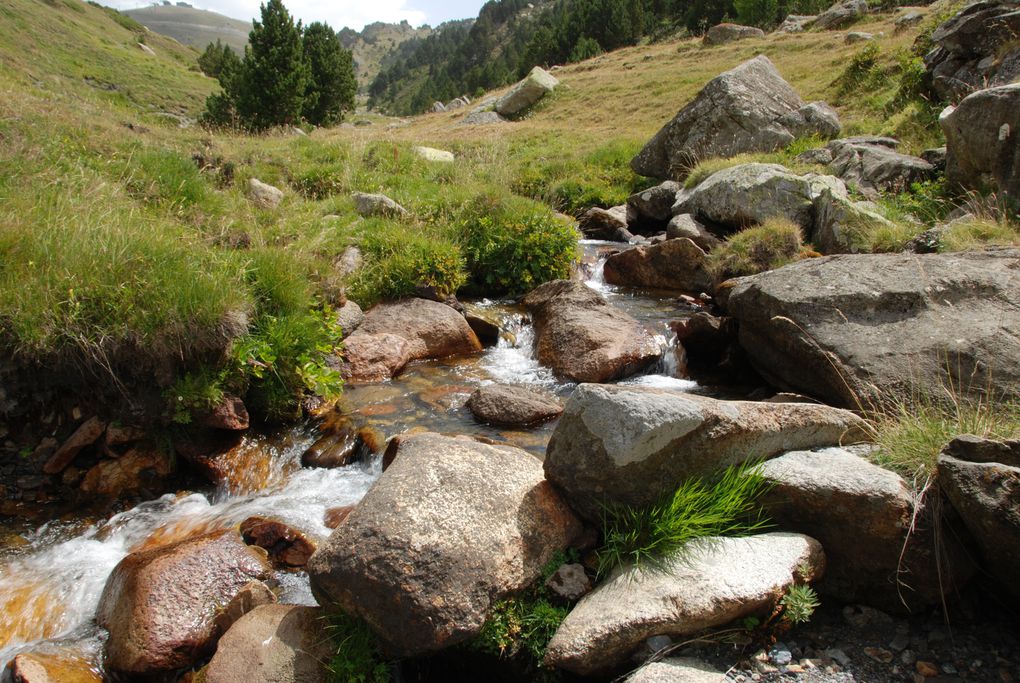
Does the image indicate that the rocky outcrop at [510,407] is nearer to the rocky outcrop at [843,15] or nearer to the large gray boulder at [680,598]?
the large gray boulder at [680,598]

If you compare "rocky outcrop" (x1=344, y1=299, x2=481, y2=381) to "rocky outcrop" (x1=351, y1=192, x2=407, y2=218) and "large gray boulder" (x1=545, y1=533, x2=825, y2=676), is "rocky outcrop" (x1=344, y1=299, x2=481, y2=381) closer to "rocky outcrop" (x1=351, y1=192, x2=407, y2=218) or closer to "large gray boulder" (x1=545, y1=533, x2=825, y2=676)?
"rocky outcrop" (x1=351, y1=192, x2=407, y2=218)

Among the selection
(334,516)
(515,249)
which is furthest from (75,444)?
(515,249)

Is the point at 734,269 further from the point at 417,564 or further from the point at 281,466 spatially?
the point at 417,564

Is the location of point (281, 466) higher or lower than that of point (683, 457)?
lower

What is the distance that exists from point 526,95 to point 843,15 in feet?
69.9

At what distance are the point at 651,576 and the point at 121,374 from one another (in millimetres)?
4754

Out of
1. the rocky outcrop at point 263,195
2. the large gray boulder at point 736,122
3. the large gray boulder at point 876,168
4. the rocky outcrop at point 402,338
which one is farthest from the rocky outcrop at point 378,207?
the large gray boulder at point 736,122

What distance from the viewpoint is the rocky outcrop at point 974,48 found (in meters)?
12.9

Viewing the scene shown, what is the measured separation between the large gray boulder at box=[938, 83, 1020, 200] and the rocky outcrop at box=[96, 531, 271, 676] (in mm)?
10505

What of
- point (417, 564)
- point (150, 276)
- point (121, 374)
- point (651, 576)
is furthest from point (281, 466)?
point (651, 576)

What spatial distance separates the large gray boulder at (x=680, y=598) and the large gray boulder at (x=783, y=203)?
7865 millimetres

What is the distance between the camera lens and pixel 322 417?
6320 millimetres

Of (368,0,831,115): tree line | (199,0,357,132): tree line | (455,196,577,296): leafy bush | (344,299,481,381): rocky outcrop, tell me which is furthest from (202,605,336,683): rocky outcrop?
(368,0,831,115): tree line

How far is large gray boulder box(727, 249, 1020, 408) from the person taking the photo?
17.3 feet
